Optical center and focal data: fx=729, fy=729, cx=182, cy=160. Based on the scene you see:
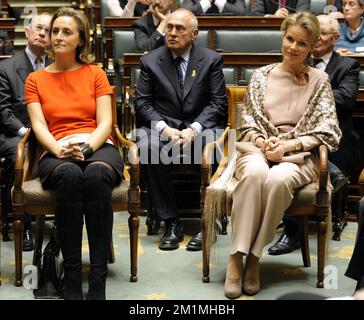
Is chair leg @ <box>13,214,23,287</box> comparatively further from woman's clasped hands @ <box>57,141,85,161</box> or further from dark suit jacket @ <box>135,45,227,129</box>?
dark suit jacket @ <box>135,45,227,129</box>

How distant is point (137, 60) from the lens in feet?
11.6

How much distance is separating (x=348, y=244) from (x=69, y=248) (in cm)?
128

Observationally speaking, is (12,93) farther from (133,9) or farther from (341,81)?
(133,9)

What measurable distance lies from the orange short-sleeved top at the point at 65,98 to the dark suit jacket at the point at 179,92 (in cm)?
48

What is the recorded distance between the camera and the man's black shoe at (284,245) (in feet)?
9.50

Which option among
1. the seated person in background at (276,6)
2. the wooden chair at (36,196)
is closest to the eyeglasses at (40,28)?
the wooden chair at (36,196)

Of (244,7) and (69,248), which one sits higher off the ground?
(244,7)

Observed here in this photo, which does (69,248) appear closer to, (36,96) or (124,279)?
(124,279)

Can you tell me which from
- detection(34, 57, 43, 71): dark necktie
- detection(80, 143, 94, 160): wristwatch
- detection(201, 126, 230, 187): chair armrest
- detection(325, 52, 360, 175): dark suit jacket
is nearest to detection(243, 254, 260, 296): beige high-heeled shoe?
detection(201, 126, 230, 187): chair armrest

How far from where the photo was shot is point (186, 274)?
266 cm

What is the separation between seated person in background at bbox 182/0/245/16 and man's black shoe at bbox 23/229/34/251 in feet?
7.40

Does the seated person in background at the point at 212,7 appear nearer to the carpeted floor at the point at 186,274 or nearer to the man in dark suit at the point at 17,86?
the man in dark suit at the point at 17,86
